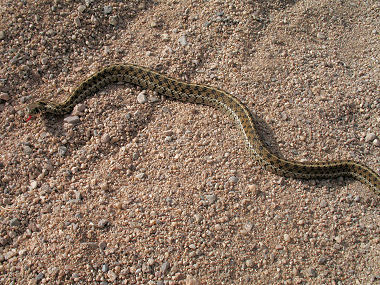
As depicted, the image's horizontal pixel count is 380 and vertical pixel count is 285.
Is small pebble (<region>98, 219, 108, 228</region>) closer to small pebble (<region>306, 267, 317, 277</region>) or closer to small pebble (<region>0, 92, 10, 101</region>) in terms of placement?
small pebble (<region>306, 267, 317, 277</region>)

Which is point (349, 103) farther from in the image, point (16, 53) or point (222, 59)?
point (16, 53)

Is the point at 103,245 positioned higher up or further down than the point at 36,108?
further down

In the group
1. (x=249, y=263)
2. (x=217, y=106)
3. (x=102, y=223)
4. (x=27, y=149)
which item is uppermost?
(x=27, y=149)

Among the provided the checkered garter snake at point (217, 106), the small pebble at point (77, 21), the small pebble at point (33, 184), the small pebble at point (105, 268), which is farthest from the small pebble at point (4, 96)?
the small pebble at point (105, 268)

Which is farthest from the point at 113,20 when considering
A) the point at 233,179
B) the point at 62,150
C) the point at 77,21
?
the point at 233,179

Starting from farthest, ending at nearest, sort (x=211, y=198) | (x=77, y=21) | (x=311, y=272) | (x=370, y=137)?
(x=77, y=21)
(x=370, y=137)
(x=211, y=198)
(x=311, y=272)

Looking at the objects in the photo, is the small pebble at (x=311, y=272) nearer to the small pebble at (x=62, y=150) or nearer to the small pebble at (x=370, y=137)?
the small pebble at (x=370, y=137)

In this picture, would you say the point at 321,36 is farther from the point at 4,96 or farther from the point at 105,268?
the point at 4,96
